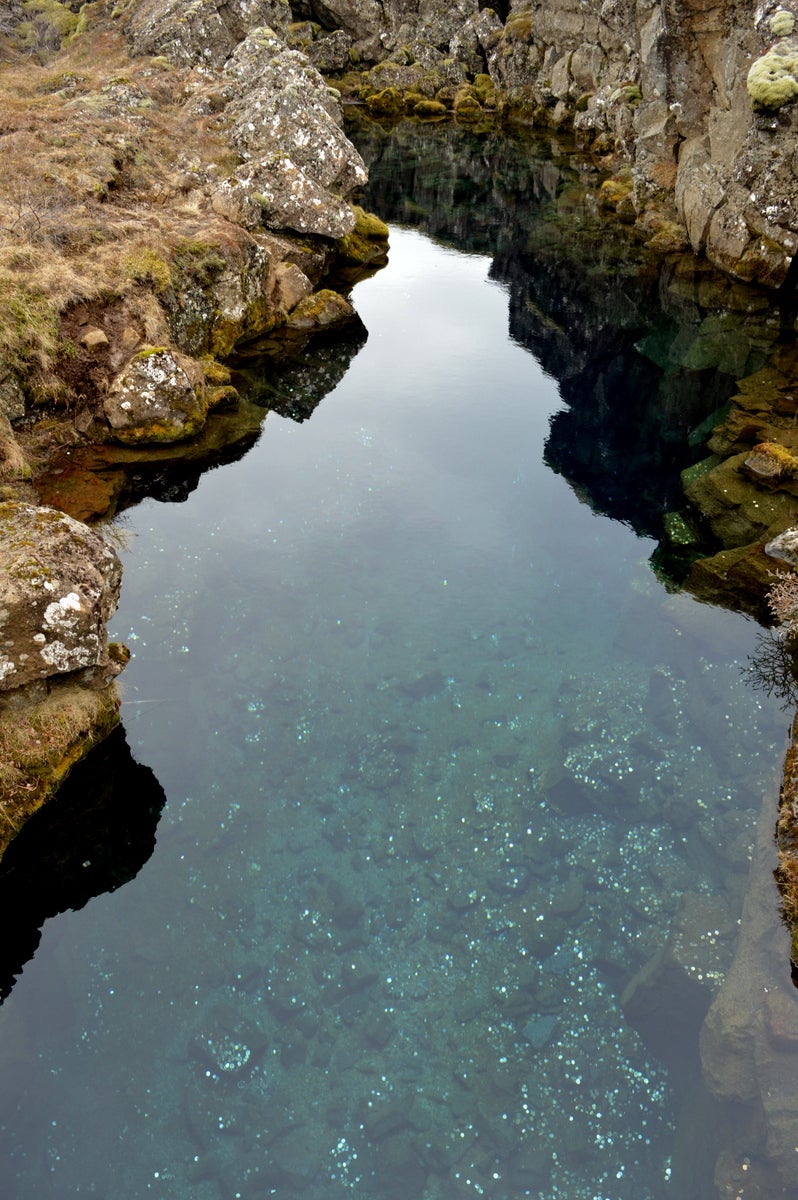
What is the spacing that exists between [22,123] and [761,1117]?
147 feet

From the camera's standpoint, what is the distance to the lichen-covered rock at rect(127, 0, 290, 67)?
55906 millimetres

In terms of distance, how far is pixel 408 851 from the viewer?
46.0 feet

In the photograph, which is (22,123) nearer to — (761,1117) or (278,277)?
(278,277)

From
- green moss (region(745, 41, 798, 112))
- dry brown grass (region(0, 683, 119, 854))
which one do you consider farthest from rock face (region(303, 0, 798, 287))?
dry brown grass (region(0, 683, 119, 854))

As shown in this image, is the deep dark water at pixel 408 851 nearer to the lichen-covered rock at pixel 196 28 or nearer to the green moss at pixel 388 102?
the lichen-covered rock at pixel 196 28

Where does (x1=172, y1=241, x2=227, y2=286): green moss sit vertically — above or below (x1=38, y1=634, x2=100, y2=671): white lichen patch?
above

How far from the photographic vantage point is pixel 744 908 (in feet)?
42.5

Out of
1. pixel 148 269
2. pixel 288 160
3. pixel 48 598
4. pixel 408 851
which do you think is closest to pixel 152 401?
pixel 148 269

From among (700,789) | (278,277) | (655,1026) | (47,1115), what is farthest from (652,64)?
(47,1115)

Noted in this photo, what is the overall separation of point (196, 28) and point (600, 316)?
137 feet

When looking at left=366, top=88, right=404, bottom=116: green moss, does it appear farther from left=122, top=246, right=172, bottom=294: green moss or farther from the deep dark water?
the deep dark water

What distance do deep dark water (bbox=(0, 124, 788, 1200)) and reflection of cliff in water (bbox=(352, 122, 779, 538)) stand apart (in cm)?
37

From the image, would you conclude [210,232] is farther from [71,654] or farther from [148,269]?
[71,654]

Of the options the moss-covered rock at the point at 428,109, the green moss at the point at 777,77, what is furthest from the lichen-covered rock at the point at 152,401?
the moss-covered rock at the point at 428,109
